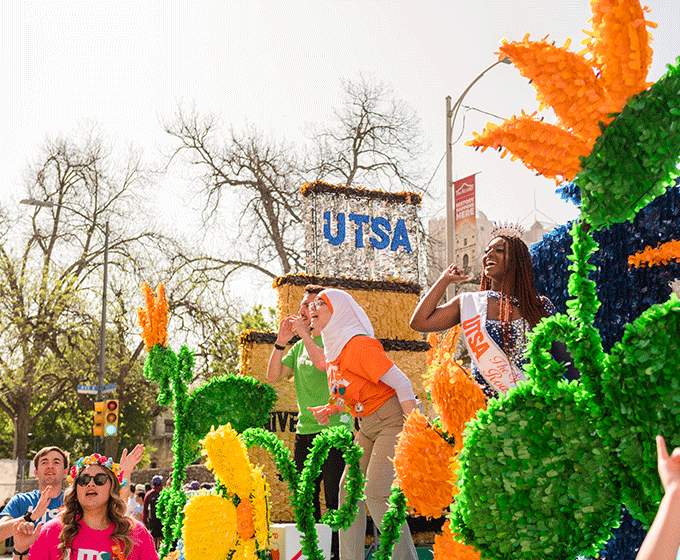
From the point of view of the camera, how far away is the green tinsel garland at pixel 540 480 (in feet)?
5.36

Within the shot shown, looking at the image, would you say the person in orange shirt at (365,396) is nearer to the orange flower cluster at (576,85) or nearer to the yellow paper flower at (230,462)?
the yellow paper flower at (230,462)

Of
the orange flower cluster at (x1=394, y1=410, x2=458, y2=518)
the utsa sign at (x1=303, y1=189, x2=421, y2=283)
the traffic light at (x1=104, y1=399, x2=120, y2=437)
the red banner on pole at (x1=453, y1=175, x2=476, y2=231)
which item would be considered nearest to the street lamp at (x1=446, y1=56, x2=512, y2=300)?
the red banner on pole at (x1=453, y1=175, x2=476, y2=231)

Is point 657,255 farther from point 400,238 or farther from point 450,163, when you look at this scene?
point 450,163

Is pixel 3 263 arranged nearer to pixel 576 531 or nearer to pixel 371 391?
pixel 371 391

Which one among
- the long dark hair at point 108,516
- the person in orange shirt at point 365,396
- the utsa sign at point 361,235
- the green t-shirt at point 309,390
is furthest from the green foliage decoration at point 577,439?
the utsa sign at point 361,235

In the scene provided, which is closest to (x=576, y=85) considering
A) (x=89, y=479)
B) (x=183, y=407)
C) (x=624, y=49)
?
(x=624, y=49)

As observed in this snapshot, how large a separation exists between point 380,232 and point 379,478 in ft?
18.3

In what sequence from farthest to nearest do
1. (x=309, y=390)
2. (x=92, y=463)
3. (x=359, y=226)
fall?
(x=359, y=226) → (x=309, y=390) → (x=92, y=463)

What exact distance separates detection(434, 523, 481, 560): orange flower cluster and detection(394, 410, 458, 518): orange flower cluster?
0.09m

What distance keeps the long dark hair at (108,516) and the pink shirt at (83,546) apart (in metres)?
0.02

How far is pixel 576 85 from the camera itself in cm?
175

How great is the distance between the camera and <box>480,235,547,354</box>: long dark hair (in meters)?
2.63

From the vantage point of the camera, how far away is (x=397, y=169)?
67.2 ft

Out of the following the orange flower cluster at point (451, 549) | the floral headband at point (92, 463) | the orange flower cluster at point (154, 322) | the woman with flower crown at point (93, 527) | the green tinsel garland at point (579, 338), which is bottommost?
the woman with flower crown at point (93, 527)
